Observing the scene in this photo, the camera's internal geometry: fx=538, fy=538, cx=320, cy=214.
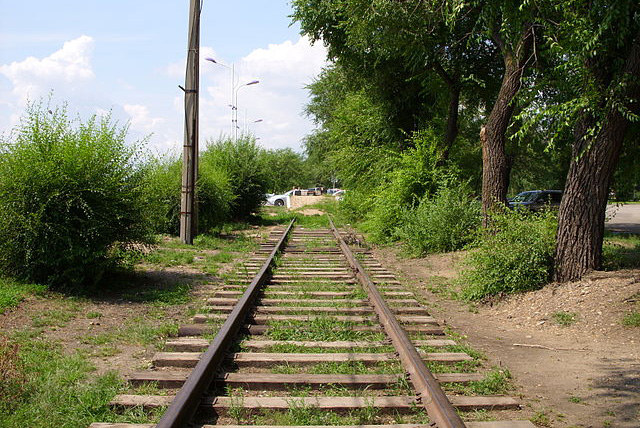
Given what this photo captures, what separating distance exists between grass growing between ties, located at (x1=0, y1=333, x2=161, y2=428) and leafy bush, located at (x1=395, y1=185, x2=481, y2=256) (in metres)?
9.69

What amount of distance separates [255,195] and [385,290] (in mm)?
16656

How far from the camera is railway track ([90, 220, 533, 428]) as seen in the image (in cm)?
393

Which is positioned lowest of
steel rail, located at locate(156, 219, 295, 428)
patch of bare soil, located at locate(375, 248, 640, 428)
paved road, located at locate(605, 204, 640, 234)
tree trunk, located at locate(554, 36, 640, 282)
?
patch of bare soil, located at locate(375, 248, 640, 428)

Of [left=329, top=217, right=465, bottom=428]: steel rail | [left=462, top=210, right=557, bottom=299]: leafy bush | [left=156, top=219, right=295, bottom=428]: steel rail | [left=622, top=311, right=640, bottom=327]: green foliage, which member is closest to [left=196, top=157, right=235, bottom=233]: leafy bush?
[left=462, top=210, right=557, bottom=299]: leafy bush

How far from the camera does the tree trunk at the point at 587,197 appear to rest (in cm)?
748

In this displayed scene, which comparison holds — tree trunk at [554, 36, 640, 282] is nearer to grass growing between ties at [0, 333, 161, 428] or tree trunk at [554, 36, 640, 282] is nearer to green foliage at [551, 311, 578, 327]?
green foliage at [551, 311, 578, 327]

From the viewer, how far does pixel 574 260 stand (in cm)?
776

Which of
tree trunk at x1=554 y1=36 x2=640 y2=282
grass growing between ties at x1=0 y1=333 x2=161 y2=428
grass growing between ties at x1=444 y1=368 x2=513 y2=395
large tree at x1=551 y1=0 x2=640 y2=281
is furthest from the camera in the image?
tree trunk at x1=554 y1=36 x2=640 y2=282

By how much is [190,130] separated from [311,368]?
10997 mm

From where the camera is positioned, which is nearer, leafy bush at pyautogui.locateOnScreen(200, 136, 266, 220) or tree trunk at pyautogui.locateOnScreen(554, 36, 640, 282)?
tree trunk at pyautogui.locateOnScreen(554, 36, 640, 282)

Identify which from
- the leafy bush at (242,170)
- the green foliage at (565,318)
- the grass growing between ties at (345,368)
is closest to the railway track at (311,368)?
the grass growing between ties at (345,368)

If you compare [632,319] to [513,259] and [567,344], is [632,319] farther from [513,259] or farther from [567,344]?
[513,259]

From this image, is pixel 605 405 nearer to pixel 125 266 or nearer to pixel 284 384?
pixel 284 384

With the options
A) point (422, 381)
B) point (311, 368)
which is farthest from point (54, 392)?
point (422, 381)
